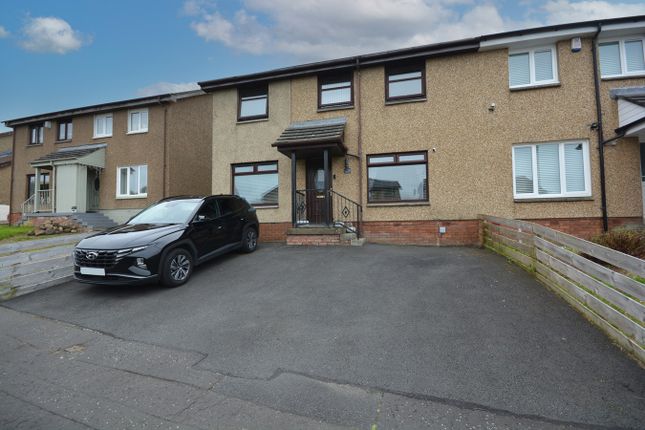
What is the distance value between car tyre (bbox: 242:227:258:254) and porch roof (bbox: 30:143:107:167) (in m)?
10.8

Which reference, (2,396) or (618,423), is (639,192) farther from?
(2,396)

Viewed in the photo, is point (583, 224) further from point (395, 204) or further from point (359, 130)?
point (359, 130)

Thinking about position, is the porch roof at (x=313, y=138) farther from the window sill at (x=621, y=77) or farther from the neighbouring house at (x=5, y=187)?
the neighbouring house at (x=5, y=187)

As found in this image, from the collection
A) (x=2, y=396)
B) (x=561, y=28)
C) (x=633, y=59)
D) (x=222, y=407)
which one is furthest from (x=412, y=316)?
(x=633, y=59)

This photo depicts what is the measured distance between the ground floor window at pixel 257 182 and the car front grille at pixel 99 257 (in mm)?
5617

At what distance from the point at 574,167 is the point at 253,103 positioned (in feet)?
32.1

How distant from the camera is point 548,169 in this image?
8.44m

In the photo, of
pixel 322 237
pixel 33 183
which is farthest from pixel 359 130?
pixel 33 183

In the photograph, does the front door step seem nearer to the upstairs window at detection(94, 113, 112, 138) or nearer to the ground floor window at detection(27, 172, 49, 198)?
the upstairs window at detection(94, 113, 112, 138)

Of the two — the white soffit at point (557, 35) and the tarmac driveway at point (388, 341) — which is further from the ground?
the white soffit at point (557, 35)

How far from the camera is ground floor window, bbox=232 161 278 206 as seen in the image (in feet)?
33.9

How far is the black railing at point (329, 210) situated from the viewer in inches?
365

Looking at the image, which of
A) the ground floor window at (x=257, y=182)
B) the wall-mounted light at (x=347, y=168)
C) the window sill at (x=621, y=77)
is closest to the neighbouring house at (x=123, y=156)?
the ground floor window at (x=257, y=182)

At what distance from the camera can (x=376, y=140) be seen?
947 cm
